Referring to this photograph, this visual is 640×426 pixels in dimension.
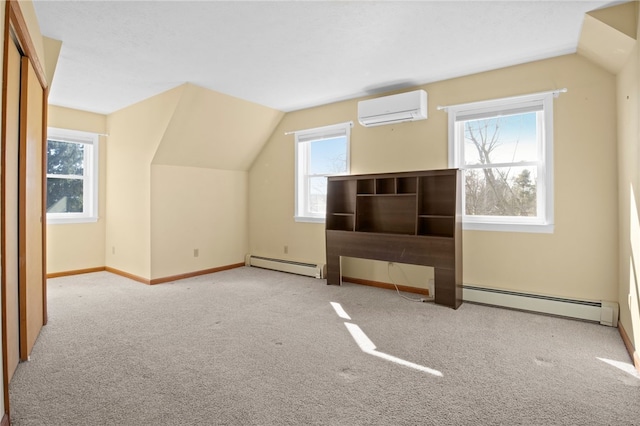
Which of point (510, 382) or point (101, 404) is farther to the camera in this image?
point (510, 382)

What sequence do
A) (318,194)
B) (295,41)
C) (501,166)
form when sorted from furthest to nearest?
(318,194) < (501,166) < (295,41)

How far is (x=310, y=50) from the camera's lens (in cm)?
327

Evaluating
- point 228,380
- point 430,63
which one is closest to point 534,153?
point 430,63

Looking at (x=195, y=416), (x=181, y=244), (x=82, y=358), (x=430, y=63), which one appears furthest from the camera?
(x=181, y=244)

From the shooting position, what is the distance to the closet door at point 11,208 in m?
1.85

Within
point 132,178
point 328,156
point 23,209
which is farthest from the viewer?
point 328,156

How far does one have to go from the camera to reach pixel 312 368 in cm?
238

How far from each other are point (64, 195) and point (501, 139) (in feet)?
19.7

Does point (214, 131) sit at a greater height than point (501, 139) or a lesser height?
greater

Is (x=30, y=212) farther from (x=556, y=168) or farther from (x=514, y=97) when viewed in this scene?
(x=556, y=168)

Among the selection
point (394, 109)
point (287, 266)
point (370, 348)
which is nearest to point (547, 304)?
point (370, 348)

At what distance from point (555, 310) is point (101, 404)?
12.3ft

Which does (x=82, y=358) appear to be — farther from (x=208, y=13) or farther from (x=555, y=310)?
(x=555, y=310)

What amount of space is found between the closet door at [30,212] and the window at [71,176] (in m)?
2.58
